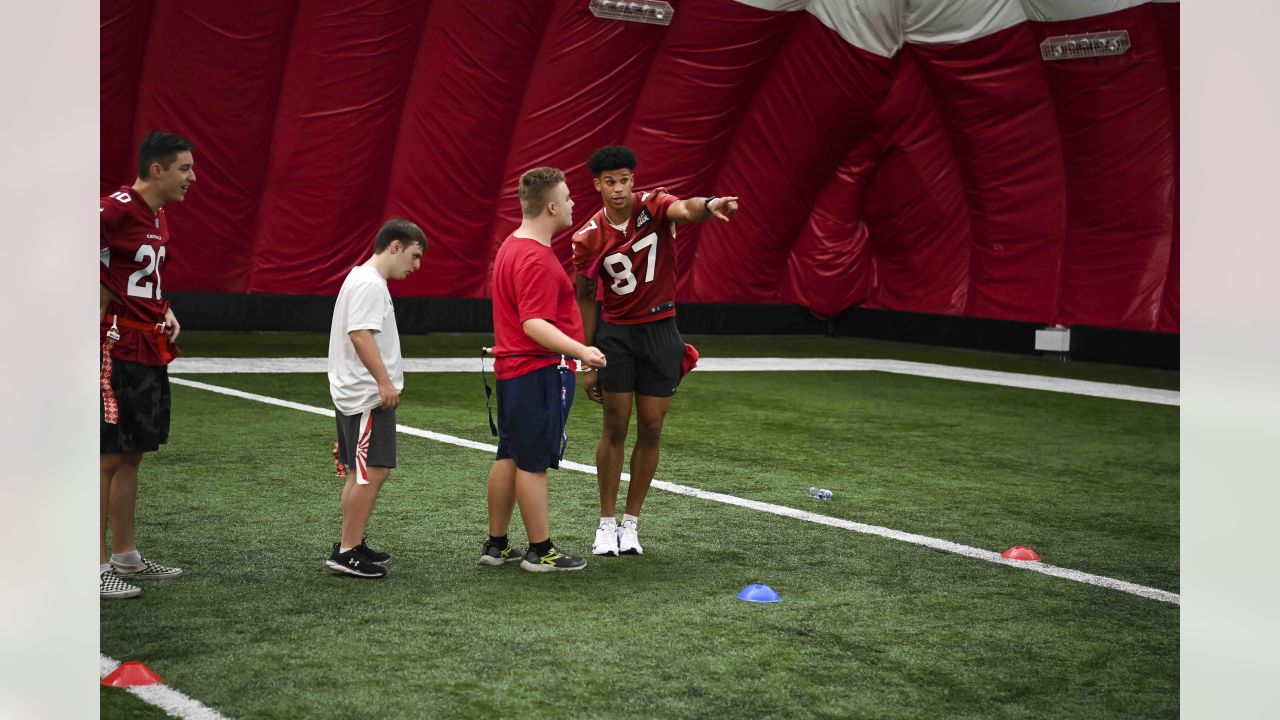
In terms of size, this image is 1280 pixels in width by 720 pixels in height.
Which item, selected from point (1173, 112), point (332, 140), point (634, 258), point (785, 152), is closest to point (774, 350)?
point (785, 152)

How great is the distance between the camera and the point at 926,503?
7.53 m

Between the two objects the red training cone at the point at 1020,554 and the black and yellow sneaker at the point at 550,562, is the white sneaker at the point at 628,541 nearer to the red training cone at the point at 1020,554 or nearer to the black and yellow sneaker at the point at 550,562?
the black and yellow sneaker at the point at 550,562

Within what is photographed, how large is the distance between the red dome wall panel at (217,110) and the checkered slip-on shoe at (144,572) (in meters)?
12.7

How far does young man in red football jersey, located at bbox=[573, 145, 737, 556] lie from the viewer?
595 cm

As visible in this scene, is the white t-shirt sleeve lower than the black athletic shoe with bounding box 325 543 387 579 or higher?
higher

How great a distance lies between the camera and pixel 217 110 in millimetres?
17297

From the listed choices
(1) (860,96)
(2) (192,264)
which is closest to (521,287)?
(2) (192,264)

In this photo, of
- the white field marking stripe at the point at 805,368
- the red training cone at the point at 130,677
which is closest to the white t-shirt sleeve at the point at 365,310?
the red training cone at the point at 130,677

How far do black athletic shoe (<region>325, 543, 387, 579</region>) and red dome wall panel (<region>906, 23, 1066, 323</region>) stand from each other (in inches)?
588

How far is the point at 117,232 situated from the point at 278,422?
492 centimetres

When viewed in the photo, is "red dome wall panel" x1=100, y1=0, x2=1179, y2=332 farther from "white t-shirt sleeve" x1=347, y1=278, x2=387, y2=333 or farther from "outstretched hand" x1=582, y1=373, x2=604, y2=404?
"white t-shirt sleeve" x1=347, y1=278, x2=387, y2=333

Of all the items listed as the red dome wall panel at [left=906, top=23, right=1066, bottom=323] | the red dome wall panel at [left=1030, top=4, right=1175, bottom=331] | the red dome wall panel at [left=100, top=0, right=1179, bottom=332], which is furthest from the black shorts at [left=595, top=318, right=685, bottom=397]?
the red dome wall panel at [left=906, top=23, right=1066, bottom=323]

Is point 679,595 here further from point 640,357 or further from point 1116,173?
point 1116,173
